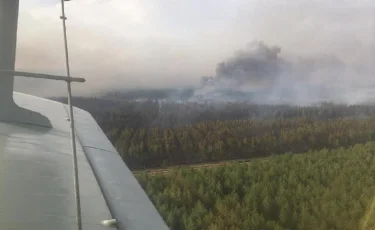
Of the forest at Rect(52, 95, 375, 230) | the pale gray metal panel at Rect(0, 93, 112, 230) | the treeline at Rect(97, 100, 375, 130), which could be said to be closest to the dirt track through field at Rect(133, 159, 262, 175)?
the forest at Rect(52, 95, 375, 230)

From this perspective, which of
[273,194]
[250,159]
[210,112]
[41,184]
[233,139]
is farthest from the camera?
[210,112]

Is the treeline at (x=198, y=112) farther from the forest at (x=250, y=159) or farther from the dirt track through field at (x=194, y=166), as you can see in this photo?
the dirt track through field at (x=194, y=166)

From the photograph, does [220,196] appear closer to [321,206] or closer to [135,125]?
[321,206]

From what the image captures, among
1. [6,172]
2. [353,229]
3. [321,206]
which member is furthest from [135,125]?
[6,172]

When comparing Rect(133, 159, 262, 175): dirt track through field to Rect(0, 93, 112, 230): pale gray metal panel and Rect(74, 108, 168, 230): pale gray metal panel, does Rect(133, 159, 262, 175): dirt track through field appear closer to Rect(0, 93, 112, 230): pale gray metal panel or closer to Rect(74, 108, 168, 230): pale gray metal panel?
Rect(74, 108, 168, 230): pale gray metal panel

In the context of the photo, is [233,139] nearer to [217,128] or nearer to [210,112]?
[217,128]

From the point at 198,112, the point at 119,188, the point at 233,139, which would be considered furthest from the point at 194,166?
the point at 119,188
